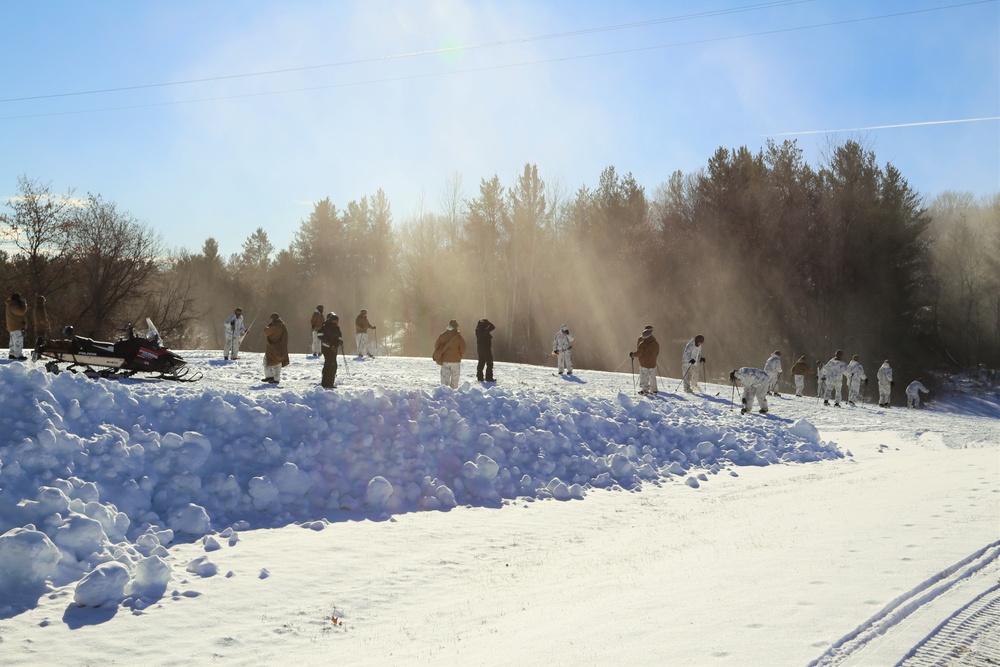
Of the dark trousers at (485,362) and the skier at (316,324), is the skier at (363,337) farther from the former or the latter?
the dark trousers at (485,362)

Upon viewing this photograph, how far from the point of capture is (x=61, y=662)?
18.2 feet

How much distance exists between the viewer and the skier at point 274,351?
17.4 m

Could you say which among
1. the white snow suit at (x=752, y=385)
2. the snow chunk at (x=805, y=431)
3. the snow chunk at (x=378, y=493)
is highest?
the white snow suit at (x=752, y=385)

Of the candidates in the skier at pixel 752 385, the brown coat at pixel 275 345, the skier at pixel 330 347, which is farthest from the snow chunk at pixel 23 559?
the skier at pixel 752 385

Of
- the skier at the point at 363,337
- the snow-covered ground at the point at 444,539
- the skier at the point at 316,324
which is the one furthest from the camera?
the skier at the point at 363,337

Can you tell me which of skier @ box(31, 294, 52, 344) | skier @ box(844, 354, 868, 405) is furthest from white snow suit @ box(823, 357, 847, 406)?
skier @ box(31, 294, 52, 344)

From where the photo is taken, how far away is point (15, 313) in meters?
18.4

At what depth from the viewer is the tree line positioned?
141 ft

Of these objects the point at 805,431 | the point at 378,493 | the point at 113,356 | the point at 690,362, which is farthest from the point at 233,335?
the point at 805,431

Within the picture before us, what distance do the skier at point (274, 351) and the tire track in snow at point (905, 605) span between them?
14236mm

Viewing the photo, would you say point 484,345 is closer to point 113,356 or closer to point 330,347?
point 330,347

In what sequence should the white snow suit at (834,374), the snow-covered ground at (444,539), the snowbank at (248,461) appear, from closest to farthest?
the snow-covered ground at (444,539) < the snowbank at (248,461) < the white snow suit at (834,374)

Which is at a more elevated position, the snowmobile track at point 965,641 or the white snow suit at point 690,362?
the white snow suit at point 690,362

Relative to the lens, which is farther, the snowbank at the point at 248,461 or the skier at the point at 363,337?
the skier at the point at 363,337
